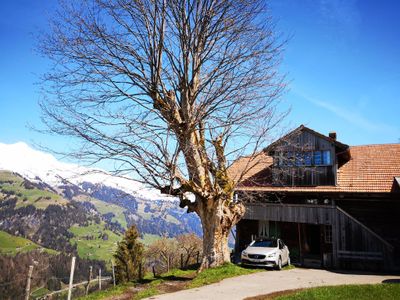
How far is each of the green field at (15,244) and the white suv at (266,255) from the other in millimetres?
167754

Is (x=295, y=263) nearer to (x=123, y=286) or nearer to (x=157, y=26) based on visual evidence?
(x=123, y=286)

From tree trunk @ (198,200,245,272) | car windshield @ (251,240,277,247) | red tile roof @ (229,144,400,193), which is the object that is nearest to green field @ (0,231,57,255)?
red tile roof @ (229,144,400,193)

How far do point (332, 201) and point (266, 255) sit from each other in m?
7.02

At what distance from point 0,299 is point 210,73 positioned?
89135 millimetres

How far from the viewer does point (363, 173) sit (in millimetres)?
23719

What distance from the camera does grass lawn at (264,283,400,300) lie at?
11.3 m

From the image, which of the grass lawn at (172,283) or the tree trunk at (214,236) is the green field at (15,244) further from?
the tree trunk at (214,236)

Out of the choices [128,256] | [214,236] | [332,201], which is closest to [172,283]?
[214,236]

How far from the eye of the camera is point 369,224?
2288 cm

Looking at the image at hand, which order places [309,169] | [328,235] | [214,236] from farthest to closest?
[328,235], [309,169], [214,236]

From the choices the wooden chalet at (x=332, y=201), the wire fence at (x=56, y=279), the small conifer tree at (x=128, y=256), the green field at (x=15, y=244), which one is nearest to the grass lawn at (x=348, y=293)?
the wooden chalet at (x=332, y=201)

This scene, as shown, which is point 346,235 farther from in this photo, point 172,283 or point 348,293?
point 172,283

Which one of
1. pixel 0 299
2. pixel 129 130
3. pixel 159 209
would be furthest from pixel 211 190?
pixel 0 299

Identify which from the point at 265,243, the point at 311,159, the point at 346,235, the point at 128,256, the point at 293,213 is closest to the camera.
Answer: the point at 265,243
